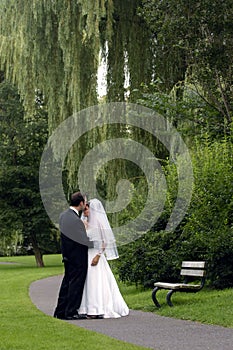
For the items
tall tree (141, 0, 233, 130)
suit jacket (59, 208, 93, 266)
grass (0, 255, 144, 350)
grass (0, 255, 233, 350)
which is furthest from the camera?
tall tree (141, 0, 233, 130)

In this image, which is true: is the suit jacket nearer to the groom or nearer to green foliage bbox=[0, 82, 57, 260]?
the groom

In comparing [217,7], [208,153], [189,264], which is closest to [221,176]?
[208,153]

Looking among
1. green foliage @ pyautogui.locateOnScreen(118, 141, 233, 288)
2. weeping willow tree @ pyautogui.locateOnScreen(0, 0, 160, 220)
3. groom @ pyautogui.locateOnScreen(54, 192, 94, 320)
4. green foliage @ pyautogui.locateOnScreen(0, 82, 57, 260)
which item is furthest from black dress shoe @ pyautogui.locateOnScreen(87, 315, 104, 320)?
green foliage @ pyautogui.locateOnScreen(0, 82, 57, 260)

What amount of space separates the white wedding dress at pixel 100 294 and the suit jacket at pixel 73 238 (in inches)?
10.4

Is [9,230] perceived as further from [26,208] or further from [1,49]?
[1,49]

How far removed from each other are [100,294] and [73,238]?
1.04m

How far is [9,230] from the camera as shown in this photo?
125ft

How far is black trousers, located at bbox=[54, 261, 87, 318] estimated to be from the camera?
12.1 meters

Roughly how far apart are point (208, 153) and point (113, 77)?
16.5ft

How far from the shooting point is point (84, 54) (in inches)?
777

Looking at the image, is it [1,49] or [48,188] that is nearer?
[1,49]

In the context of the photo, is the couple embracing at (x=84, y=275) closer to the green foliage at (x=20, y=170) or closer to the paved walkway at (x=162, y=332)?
the paved walkway at (x=162, y=332)

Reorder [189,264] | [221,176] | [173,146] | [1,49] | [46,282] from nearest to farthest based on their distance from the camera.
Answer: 1. [189,264]
2. [221,176]
3. [173,146]
4. [46,282]
5. [1,49]

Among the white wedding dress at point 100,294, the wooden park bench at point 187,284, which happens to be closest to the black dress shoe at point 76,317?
the white wedding dress at point 100,294
